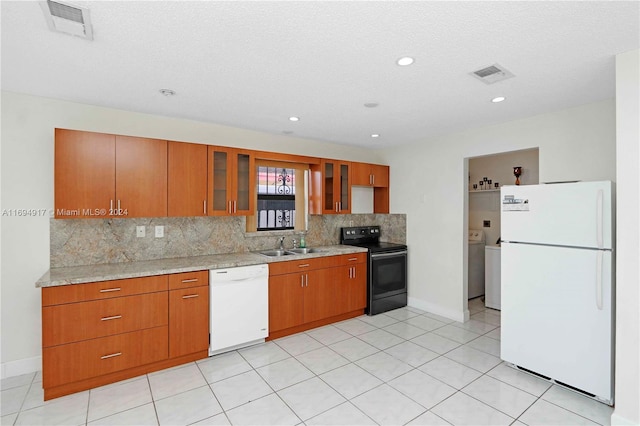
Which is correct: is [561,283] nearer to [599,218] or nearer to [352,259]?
[599,218]

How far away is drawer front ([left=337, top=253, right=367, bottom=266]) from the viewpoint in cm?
412

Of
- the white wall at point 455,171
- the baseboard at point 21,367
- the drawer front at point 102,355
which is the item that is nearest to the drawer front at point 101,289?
the drawer front at point 102,355

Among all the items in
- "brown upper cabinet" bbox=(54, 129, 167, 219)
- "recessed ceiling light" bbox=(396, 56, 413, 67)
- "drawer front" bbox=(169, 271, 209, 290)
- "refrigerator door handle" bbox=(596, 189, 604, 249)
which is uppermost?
"recessed ceiling light" bbox=(396, 56, 413, 67)

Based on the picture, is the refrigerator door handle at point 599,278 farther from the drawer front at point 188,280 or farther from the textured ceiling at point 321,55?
the drawer front at point 188,280

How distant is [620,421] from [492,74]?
97.7 inches

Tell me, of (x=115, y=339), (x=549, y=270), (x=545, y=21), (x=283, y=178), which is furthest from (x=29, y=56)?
(x=549, y=270)

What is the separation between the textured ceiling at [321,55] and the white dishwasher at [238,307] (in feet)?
5.52

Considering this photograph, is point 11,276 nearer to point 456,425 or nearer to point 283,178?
point 283,178

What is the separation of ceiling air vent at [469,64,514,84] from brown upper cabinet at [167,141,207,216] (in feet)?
8.66

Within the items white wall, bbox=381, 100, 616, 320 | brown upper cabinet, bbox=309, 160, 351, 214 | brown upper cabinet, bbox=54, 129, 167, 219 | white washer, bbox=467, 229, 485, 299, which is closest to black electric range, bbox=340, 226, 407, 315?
white wall, bbox=381, 100, 616, 320

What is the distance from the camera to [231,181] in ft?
11.7

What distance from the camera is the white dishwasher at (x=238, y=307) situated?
10.2ft

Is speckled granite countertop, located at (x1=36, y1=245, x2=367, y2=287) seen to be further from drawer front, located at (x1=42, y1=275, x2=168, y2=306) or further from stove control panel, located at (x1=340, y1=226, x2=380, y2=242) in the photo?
stove control panel, located at (x1=340, y1=226, x2=380, y2=242)

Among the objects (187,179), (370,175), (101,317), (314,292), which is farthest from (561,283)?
(101,317)
